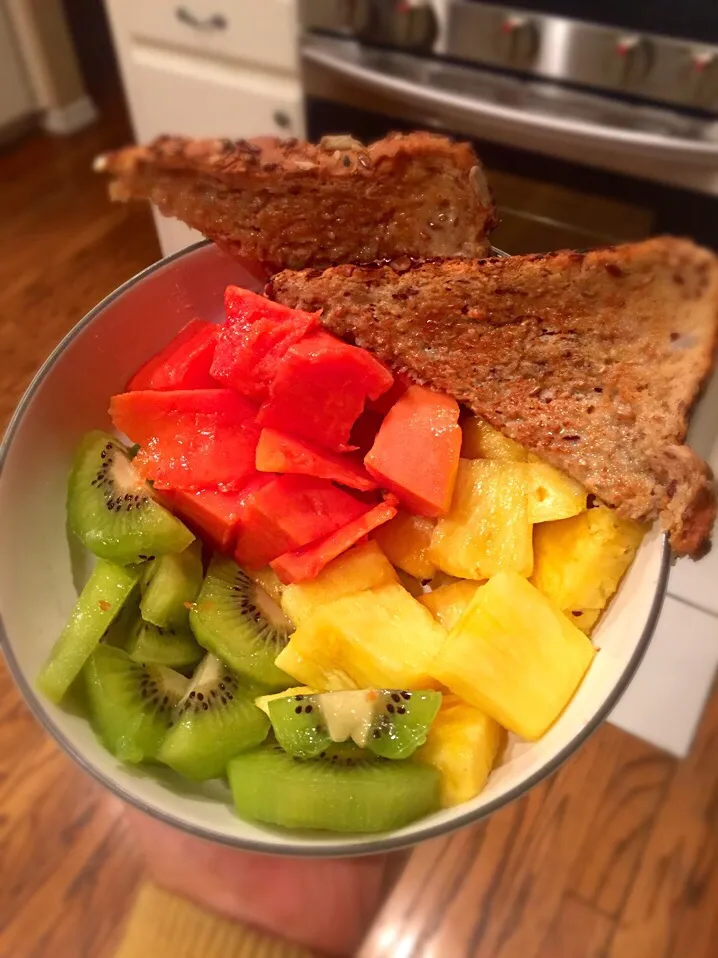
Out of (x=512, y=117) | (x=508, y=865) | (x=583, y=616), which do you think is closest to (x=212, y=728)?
(x=583, y=616)

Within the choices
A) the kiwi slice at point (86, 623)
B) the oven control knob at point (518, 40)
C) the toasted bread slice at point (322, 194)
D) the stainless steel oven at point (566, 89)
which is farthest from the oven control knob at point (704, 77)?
the kiwi slice at point (86, 623)

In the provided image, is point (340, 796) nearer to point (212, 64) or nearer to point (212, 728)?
point (212, 728)

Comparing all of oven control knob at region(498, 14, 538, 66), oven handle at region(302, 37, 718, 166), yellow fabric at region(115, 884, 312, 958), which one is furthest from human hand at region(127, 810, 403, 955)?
oven control knob at region(498, 14, 538, 66)

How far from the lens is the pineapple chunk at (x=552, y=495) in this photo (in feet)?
2.01

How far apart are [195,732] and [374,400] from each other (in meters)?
0.30

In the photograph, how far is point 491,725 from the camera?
58 centimetres

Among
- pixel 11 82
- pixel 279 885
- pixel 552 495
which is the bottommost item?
pixel 279 885

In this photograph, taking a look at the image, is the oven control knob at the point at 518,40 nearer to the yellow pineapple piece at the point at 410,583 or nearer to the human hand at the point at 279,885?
the yellow pineapple piece at the point at 410,583

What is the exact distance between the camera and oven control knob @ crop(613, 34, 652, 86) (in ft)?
3.46

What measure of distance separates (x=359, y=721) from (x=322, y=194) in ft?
1.32

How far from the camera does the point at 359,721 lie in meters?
0.58

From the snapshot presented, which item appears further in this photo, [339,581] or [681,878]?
[681,878]

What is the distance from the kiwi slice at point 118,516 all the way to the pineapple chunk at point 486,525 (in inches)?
8.6

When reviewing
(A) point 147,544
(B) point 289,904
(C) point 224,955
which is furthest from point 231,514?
(C) point 224,955
